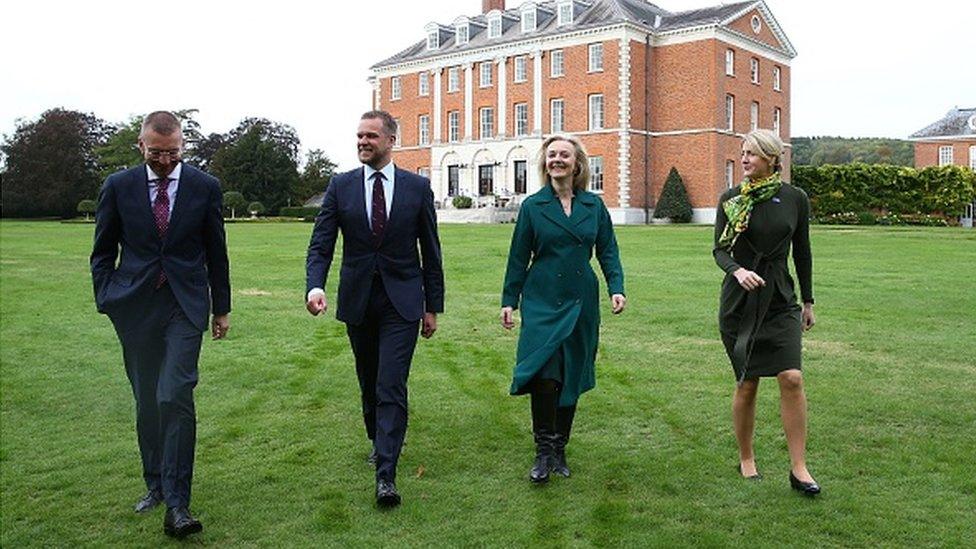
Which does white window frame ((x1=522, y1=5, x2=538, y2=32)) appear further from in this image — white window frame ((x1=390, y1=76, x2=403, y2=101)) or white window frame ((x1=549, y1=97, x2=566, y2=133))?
white window frame ((x1=390, y1=76, x2=403, y2=101))

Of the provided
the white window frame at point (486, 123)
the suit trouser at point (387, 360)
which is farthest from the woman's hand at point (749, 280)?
the white window frame at point (486, 123)

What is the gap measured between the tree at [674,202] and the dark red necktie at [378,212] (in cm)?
4465

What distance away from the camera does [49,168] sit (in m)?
72.5

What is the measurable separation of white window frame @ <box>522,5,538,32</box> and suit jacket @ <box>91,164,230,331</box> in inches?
2024

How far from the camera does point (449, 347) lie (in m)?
10.0

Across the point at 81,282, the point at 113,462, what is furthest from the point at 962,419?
the point at 81,282

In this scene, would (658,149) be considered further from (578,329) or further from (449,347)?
(578,329)

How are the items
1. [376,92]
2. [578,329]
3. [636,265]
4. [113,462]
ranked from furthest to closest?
1. [376,92]
2. [636,265]
3. [113,462]
4. [578,329]

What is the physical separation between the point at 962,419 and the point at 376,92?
5914 centimetres

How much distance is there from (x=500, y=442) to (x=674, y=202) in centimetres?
4392

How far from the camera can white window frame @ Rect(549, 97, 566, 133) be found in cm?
5309

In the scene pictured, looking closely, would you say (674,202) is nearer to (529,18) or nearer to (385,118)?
(529,18)

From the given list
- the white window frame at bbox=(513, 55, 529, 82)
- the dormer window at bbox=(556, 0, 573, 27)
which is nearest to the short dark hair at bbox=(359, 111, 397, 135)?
the dormer window at bbox=(556, 0, 573, 27)

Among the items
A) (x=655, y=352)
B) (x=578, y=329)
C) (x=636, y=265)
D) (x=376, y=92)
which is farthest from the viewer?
(x=376, y=92)
